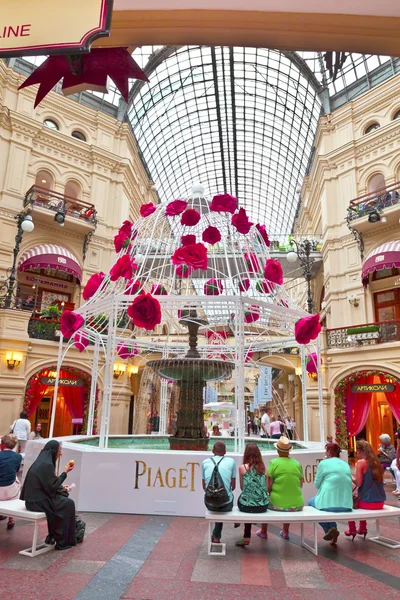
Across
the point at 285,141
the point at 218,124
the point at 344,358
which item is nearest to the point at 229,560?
the point at 344,358

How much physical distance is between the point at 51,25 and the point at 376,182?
1812 centimetres

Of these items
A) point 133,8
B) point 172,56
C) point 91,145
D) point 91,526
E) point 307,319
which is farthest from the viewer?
point 172,56

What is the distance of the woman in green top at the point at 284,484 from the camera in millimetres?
4500

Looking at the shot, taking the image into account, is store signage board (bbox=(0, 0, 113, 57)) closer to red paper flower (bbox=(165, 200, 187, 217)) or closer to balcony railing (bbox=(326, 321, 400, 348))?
red paper flower (bbox=(165, 200, 187, 217))

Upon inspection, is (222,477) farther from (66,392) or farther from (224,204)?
(66,392)

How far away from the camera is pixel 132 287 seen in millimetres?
7117

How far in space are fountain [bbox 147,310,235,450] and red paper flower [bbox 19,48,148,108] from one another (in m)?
4.83

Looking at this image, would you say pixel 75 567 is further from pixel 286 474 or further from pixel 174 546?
pixel 286 474

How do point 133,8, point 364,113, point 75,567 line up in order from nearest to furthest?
point 133,8, point 75,567, point 364,113

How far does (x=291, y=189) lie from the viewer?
101 feet

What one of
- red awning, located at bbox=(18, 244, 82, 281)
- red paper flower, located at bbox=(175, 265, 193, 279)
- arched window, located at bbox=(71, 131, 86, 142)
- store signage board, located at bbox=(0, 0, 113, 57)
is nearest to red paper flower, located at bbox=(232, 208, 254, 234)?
red paper flower, located at bbox=(175, 265, 193, 279)

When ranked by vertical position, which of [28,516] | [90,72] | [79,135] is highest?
[79,135]

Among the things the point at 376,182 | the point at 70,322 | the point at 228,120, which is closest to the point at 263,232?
the point at 70,322

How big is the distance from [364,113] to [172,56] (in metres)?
11.6
